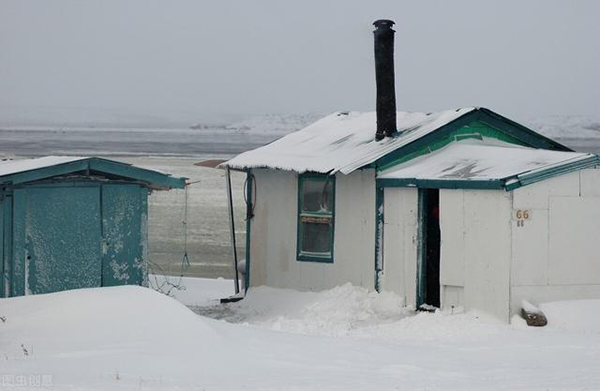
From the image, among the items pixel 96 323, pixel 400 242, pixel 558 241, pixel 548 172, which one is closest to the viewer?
pixel 96 323

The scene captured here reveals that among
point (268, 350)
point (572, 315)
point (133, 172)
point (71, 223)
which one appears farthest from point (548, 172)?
point (71, 223)

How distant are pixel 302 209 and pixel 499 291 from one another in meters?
4.35

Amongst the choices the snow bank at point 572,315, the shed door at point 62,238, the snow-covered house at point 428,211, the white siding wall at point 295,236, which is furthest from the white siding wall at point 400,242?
the shed door at point 62,238

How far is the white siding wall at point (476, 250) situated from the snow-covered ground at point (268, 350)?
353 mm

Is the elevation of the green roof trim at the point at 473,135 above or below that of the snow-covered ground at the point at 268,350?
above

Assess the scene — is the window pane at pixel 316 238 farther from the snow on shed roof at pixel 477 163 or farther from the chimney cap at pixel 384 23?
the chimney cap at pixel 384 23

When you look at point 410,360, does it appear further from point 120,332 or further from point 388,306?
point 388,306

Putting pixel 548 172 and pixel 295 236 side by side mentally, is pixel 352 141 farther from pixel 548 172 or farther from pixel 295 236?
pixel 548 172

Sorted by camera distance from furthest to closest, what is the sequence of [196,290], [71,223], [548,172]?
[196,290], [71,223], [548,172]

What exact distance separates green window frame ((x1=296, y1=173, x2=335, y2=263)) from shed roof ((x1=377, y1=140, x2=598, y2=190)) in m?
1.32

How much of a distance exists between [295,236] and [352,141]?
2.03 metres

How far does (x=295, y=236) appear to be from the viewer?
61.3 feet

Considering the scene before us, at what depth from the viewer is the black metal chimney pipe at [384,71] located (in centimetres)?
1881

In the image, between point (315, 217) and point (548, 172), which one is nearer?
point (548, 172)
